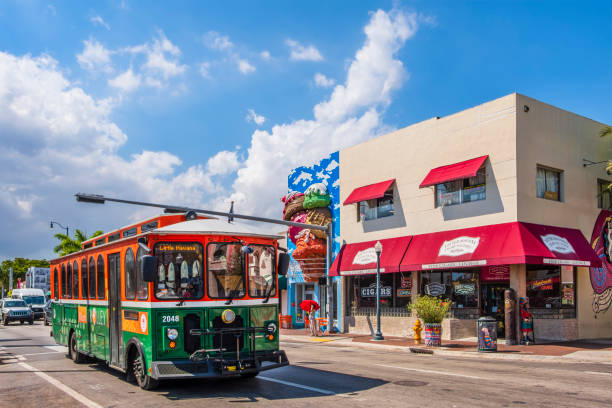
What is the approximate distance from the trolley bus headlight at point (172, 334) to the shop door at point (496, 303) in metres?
15.4

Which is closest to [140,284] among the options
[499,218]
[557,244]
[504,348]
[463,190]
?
[504,348]

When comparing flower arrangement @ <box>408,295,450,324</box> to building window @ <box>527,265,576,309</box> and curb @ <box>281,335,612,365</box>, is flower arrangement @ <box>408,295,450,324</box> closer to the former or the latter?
curb @ <box>281,335,612,365</box>

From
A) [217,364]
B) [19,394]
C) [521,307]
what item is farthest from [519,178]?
[19,394]

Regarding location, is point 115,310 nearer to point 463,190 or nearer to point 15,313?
point 463,190

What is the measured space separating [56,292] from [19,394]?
628cm

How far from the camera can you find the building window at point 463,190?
2169 centimetres

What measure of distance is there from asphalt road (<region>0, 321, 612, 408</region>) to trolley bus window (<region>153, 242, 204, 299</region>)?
5.74ft

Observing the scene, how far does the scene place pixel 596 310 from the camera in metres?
22.3

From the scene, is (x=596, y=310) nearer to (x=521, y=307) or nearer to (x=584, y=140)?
(x=521, y=307)

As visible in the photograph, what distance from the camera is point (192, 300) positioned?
964 cm

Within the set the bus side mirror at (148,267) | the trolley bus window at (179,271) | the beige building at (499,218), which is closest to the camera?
the bus side mirror at (148,267)

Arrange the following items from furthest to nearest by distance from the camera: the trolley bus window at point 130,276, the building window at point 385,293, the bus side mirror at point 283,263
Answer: the building window at point 385,293, the bus side mirror at point 283,263, the trolley bus window at point 130,276

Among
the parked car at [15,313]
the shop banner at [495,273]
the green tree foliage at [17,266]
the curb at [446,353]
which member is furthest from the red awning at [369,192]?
the green tree foliage at [17,266]

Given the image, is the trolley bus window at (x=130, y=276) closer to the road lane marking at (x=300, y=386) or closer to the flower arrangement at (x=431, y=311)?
the road lane marking at (x=300, y=386)
